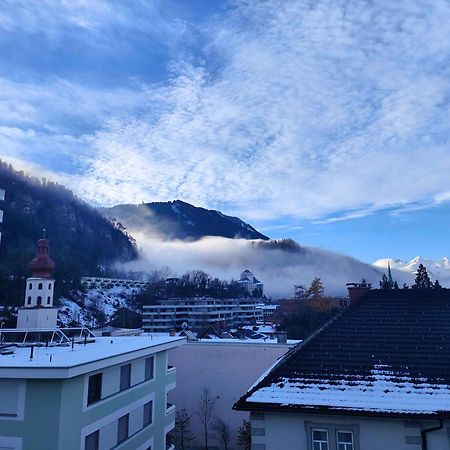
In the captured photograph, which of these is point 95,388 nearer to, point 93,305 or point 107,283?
point 93,305

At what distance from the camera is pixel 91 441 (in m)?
15.7

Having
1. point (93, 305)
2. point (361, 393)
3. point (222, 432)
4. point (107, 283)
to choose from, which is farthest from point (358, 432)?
point (107, 283)

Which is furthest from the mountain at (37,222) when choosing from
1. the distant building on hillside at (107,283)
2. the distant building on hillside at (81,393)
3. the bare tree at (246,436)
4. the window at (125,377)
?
the window at (125,377)

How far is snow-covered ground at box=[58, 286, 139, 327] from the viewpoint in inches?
3681

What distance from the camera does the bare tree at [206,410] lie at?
31.5m

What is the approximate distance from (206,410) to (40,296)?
14817 millimetres

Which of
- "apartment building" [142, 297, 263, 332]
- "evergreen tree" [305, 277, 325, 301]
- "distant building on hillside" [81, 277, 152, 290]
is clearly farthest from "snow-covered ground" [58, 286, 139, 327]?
"evergreen tree" [305, 277, 325, 301]

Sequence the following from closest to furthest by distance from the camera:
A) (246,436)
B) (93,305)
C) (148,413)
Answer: (148,413), (246,436), (93,305)

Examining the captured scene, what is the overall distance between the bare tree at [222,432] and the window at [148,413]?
37.9 feet

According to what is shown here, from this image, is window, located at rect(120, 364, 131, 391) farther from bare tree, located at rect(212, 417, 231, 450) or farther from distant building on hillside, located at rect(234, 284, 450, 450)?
bare tree, located at rect(212, 417, 231, 450)

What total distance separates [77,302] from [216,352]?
8239 centimetres

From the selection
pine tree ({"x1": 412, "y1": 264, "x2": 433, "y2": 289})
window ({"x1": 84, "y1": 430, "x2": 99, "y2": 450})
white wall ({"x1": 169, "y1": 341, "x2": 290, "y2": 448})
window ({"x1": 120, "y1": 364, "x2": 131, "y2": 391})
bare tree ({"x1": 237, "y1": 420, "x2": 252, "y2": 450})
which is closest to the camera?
window ({"x1": 84, "y1": 430, "x2": 99, "y2": 450})

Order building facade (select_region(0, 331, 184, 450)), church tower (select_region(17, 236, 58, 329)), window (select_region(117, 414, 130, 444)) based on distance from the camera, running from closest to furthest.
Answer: building facade (select_region(0, 331, 184, 450)), window (select_region(117, 414, 130, 444)), church tower (select_region(17, 236, 58, 329))

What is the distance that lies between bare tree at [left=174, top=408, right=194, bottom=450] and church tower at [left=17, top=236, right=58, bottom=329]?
38.3 feet
